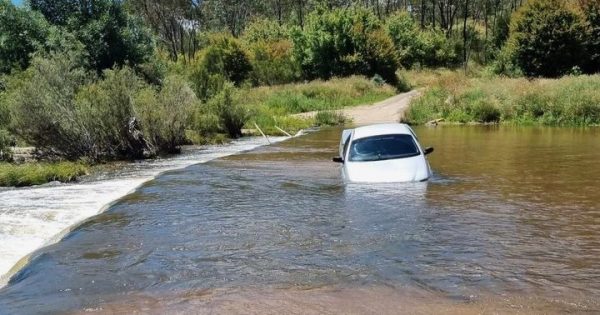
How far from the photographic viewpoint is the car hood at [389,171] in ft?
43.2

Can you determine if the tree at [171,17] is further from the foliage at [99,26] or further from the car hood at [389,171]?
the car hood at [389,171]

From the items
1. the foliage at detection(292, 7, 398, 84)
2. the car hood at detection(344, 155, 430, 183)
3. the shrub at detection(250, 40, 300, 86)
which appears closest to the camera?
the car hood at detection(344, 155, 430, 183)

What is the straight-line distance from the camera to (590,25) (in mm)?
46250

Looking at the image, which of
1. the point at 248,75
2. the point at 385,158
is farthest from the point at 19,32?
the point at 248,75

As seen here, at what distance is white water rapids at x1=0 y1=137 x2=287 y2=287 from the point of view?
942cm

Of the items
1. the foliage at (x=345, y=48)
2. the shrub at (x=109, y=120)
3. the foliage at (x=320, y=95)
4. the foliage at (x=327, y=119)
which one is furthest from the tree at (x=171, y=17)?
the shrub at (x=109, y=120)

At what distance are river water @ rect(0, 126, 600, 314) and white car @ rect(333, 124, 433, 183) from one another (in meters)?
0.32

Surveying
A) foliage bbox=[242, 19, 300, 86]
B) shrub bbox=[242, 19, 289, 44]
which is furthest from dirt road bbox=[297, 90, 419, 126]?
shrub bbox=[242, 19, 289, 44]

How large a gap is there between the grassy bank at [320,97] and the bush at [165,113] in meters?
13.2

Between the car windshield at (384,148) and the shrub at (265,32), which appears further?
the shrub at (265,32)

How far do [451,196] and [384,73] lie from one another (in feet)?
145

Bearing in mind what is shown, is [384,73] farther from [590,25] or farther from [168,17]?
[168,17]

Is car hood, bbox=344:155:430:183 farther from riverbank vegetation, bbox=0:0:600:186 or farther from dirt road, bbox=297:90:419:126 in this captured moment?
dirt road, bbox=297:90:419:126

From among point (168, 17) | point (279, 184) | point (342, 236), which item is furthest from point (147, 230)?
point (168, 17)
